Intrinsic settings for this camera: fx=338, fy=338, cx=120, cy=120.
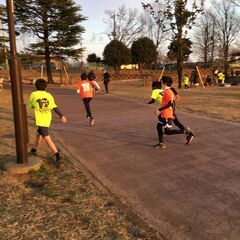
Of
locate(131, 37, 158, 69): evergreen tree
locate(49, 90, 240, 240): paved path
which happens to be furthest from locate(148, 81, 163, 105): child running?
locate(131, 37, 158, 69): evergreen tree

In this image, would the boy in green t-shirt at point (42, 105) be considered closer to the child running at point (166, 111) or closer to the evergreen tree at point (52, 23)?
the child running at point (166, 111)

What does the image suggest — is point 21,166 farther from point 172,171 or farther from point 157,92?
point 157,92

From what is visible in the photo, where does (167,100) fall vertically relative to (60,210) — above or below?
above

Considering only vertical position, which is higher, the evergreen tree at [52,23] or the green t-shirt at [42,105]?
the evergreen tree at [52,23]

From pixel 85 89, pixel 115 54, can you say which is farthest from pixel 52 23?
pixel 85 89

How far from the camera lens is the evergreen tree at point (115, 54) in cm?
4397

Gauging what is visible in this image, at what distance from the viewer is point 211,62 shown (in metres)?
64.4

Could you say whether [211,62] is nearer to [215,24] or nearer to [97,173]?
[215,24]

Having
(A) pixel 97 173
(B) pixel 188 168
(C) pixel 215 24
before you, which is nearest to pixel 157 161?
(B) pixel 188 168

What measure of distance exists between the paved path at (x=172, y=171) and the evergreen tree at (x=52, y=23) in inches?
1050

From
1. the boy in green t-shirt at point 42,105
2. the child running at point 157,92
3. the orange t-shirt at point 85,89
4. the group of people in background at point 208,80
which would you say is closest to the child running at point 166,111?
the child running at point 157,92

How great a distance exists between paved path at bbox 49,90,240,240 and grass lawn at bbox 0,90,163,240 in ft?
0.97

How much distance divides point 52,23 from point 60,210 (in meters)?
33.0

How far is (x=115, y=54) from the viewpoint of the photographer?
43875mm
